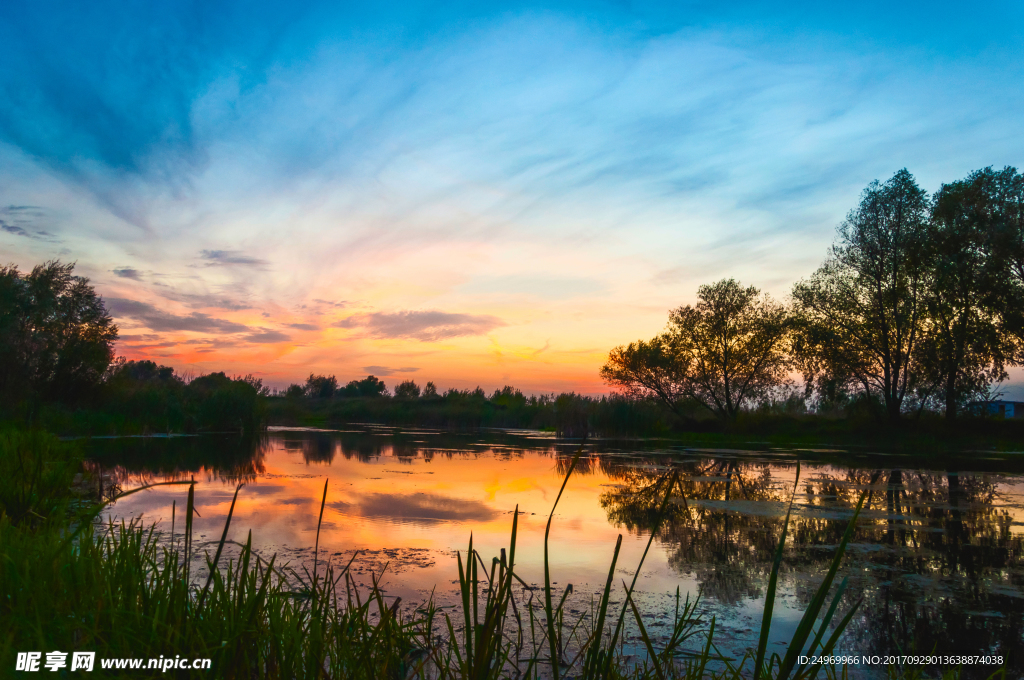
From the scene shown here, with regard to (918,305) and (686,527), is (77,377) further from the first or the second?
(918,305)

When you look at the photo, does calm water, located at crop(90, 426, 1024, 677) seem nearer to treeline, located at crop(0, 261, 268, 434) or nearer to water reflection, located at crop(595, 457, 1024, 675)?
water reflection, located at crop(595, 457, 1024, 675)

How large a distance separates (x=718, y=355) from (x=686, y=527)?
2713 cm

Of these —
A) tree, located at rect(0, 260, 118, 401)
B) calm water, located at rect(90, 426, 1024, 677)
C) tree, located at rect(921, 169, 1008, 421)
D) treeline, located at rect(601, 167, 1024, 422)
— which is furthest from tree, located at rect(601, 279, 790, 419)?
tree, located at rect(0, 260, 118, 401)

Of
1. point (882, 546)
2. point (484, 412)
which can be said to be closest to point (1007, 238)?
point (882, 546)

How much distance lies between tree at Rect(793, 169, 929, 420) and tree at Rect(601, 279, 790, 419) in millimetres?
4452

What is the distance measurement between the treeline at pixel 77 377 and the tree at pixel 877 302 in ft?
83.5

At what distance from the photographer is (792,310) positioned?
91.7 feet

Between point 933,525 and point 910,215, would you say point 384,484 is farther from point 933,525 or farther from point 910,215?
point 910,215

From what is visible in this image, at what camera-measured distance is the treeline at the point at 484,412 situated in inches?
1094

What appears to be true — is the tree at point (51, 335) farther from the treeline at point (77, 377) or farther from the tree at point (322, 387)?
the tree at point (322, 387)

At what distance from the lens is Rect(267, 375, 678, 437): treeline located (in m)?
27.8

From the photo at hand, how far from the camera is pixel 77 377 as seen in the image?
2217 cm

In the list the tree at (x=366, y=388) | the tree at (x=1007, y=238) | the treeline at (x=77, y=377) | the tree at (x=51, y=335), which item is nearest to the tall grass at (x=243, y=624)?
the treeline at (x=77, y=377)

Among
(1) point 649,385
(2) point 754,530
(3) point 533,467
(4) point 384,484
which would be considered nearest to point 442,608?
(2) point 754,530
